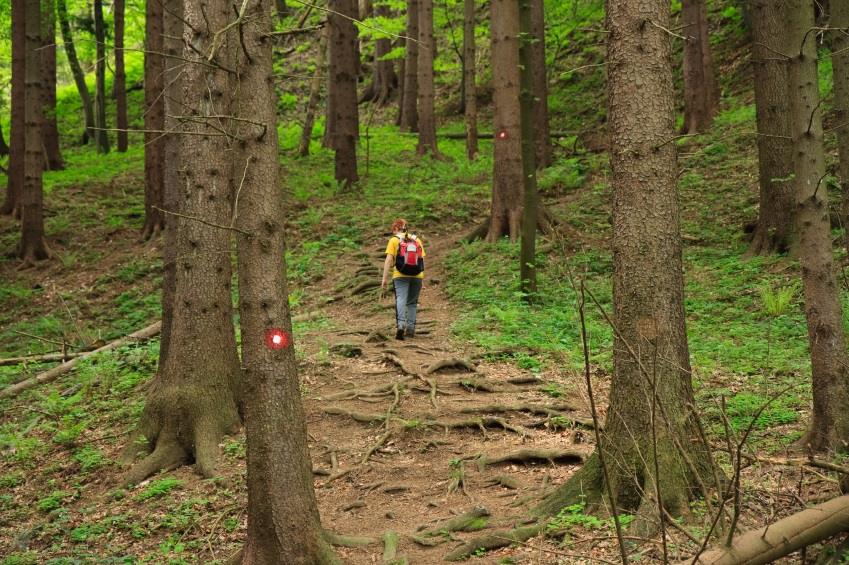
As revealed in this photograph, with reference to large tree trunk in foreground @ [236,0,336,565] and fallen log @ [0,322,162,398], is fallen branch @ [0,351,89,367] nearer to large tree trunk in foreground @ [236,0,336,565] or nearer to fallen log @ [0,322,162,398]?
fallen log @ [0,322,162,398]

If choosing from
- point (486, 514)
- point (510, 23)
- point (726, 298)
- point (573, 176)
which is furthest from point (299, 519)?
point (573, 176)

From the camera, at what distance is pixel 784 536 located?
358cm

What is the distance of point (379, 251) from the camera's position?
672 inches

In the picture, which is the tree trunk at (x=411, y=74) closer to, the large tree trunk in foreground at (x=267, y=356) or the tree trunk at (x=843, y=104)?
the tree trunk at (x=843, y=104)

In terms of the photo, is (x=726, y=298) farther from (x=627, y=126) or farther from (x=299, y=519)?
(x=299, y=519)

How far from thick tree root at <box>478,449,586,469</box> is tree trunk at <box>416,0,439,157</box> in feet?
54.6

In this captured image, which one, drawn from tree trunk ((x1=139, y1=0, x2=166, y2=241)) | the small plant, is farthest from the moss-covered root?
tree trunk ((x1=139, y1=0, x2=166, y2=241))

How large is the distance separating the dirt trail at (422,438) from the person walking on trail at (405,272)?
0.33 meters

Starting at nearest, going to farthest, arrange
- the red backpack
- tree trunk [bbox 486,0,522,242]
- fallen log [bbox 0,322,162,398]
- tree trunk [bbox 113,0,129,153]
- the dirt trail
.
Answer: the dirt trail < the red backpack < fallen log [bbox 0,322,162,398] < tree trunk [bbox 486,0,522,242] < tree trunk [bbox 113,0,129,153]

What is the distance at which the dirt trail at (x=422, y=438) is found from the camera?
641 cm

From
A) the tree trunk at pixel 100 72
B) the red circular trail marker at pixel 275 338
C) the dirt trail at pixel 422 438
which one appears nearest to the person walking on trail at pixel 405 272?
the dirt trail at pixel 422 438

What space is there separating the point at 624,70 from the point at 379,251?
1221cm

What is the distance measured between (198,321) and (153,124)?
30.7 ft

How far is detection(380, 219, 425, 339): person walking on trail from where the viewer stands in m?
11.1
